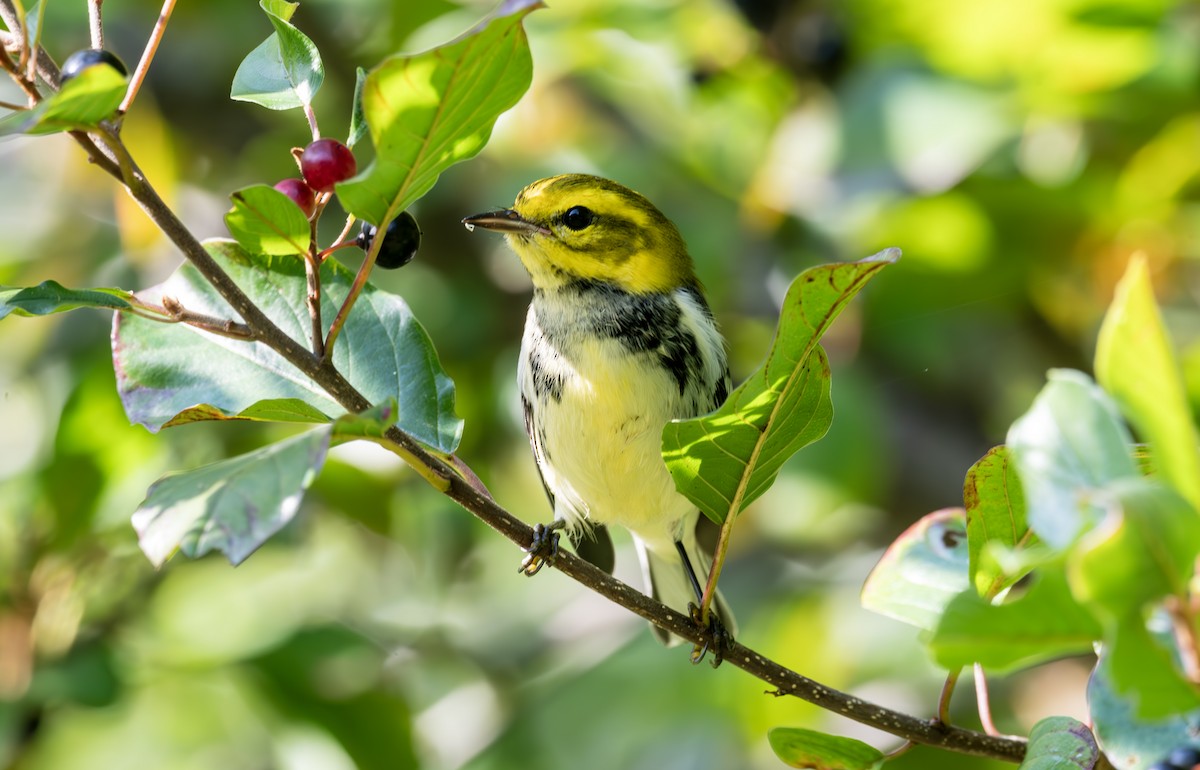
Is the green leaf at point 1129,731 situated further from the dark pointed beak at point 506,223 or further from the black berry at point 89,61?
the dark pointed beak at point 506,223

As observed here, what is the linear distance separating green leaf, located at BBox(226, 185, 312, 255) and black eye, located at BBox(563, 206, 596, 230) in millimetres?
1444

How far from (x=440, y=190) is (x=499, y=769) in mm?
1975

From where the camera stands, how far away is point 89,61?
57.0 inches

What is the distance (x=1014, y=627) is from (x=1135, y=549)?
0.16 metres

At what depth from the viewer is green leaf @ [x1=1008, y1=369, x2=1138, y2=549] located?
1030 mm

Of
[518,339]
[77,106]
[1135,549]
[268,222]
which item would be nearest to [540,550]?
[268,222]

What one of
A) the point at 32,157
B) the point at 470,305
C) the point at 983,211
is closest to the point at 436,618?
the point at 470,305

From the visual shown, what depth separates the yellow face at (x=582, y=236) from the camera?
2.86 m

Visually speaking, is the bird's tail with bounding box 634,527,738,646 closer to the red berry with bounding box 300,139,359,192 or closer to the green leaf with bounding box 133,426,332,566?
the red berry with bounding box 300,139,359,192

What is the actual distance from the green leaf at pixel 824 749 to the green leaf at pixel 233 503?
0.79 metres

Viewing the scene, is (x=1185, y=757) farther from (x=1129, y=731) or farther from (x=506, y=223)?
(x=506, y=223)

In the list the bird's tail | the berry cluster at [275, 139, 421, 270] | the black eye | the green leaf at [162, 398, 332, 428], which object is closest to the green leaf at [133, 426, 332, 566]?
the green leaf at [162, 398, 332, 428]

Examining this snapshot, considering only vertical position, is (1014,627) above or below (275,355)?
above

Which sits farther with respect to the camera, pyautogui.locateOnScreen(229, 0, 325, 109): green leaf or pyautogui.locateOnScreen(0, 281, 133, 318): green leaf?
pyautogui.locateOnScreen(229, 0, 325, 109): green leaf
